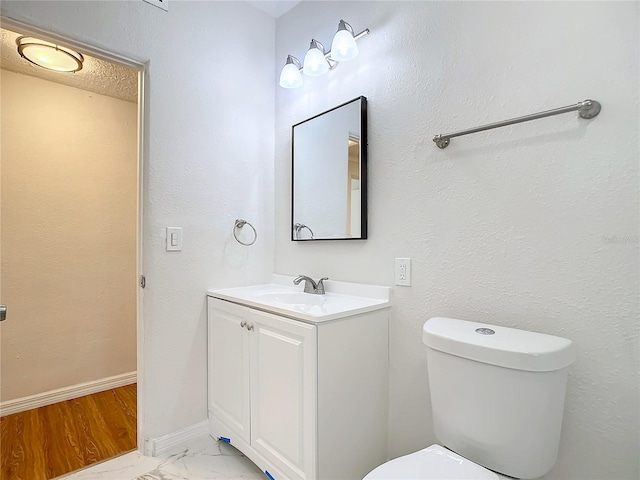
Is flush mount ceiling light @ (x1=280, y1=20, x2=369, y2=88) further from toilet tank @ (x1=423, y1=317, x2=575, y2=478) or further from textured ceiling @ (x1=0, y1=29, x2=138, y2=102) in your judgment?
toilet tank @ (x1=423, y1=317, x2=575, y2=478)

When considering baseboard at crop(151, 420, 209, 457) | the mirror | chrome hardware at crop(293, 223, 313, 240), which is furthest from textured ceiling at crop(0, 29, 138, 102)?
baseboard at crop(151, 420, 209, 457)

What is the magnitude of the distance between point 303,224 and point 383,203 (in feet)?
1.82

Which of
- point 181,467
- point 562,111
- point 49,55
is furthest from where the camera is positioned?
point 49,55

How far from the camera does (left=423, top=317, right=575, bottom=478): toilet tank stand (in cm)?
91

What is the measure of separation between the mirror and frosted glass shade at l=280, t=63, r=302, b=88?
0.21 metres

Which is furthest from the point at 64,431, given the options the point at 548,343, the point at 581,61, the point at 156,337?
the point at 581,61

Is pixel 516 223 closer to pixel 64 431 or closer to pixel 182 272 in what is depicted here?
pixel 182 272

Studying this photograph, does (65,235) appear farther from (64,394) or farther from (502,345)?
(502,345)

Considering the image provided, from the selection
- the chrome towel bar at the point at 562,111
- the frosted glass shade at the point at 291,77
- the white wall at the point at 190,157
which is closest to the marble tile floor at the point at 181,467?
the white wall at the point at 190,157

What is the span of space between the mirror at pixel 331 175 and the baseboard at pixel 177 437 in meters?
1.14

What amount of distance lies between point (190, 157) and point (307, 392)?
4.31ft

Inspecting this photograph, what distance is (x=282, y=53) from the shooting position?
82.6 inches

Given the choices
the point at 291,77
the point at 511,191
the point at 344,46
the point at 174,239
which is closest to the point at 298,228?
the point at 174,239

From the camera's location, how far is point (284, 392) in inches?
51.9
